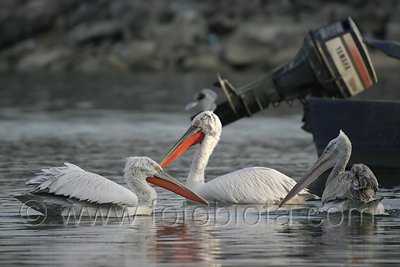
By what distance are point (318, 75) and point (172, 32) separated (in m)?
28.9

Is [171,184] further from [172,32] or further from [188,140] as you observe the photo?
[172,32]

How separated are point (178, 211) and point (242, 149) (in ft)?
16.7

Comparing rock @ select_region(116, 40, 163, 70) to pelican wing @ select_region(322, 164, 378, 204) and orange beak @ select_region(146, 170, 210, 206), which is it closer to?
orange beak @ select_region(146, 170, 210, 206)

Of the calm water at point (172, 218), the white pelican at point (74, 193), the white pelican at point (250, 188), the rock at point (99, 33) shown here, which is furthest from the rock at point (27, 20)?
the white pelican at point (74, 193)

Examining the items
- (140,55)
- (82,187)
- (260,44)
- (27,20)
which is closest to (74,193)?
(82,187)

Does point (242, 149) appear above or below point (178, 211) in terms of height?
above

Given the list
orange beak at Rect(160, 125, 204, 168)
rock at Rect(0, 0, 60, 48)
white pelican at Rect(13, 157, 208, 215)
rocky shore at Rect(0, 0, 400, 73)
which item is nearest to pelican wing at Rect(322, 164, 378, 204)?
white pelican at Rect(13, 157, 208, 215)

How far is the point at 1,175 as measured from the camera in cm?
946

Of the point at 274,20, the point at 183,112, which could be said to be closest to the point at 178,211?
the point at 183,112

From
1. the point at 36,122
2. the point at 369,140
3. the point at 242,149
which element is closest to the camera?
the point at 369,140

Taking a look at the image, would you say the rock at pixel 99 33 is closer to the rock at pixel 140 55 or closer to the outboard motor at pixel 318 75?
the rock at pixel 140 55

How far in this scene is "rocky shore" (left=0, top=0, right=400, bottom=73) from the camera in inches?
1448

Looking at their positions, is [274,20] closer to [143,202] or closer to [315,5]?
[315,5]

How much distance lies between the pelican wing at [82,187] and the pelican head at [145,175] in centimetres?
29
